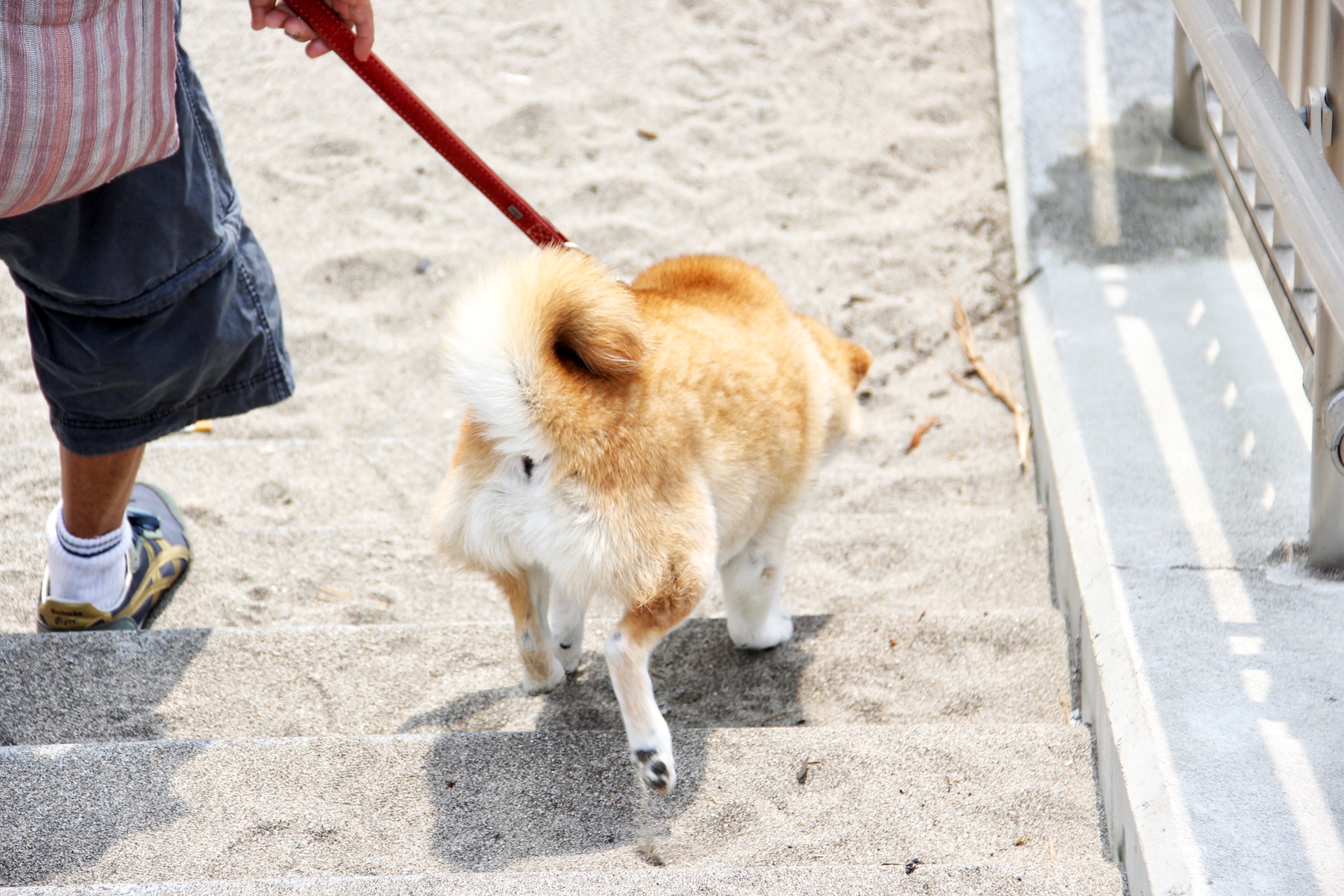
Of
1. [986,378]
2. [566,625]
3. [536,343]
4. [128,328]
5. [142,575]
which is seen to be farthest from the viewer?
[986,378]

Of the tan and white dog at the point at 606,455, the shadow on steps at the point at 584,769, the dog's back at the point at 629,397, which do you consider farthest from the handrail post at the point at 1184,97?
the shadow on steps at the point at 584,769

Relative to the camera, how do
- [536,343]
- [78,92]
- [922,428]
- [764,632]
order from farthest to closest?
[922,428] → [764,632] → [536,343] → [78,92]

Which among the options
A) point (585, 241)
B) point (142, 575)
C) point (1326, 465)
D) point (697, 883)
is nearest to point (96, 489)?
point (142, 575)

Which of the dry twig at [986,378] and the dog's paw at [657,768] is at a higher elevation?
the dog's paw at [657,768]

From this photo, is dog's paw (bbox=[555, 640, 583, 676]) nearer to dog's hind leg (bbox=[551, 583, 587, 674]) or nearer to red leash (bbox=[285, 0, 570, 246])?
dog's hind leg (bbox=[551, 583, 587, 674])

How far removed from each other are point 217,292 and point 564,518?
3.13 feet

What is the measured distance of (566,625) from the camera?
98.0 inches

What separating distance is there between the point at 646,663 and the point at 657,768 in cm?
19

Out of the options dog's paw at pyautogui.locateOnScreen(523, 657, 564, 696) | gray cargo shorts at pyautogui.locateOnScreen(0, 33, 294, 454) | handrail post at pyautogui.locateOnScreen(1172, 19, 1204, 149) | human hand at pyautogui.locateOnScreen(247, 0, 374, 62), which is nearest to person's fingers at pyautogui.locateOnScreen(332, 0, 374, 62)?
human hand at pyautogui.locateOnScreen(247, 0, 374, 62)

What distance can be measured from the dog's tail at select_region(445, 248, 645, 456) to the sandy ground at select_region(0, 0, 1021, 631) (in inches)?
46.3

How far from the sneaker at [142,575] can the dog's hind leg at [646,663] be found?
49.2 inches

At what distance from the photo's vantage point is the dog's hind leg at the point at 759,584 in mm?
2529

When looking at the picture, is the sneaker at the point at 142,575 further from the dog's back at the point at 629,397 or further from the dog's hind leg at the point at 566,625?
the dog's back at the point at 629,397

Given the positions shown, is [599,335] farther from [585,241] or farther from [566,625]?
[585,241]
